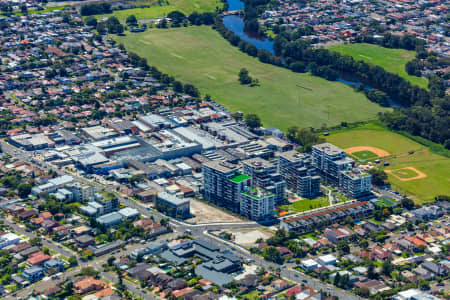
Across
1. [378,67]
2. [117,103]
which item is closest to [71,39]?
[117,103]

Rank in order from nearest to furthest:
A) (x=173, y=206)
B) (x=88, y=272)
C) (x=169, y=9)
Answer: (x=88, y=272), (x=173, y=206), (x=169, y=9)

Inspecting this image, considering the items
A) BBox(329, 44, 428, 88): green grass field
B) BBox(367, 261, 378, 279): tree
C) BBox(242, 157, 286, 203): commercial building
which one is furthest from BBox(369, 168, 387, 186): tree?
BBox(329, 44, 428, 88): green grass field

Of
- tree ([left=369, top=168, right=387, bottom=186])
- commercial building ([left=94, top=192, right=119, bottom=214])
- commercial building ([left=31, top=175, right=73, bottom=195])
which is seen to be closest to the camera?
commercial building ([left=94, top=192, right=119, bottom=214])

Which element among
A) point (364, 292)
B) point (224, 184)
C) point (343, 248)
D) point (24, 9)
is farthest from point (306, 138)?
point (24, 9)

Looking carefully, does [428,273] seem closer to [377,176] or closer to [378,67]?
[377,176]

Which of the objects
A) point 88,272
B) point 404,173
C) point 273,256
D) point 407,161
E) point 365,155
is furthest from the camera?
point 365,155

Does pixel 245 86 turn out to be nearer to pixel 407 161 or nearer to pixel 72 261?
pixel 407 161

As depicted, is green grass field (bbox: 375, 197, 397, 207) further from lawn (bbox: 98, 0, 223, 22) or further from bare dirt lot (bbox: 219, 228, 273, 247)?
lawn (bbox: 98, 0, 223, 22)
